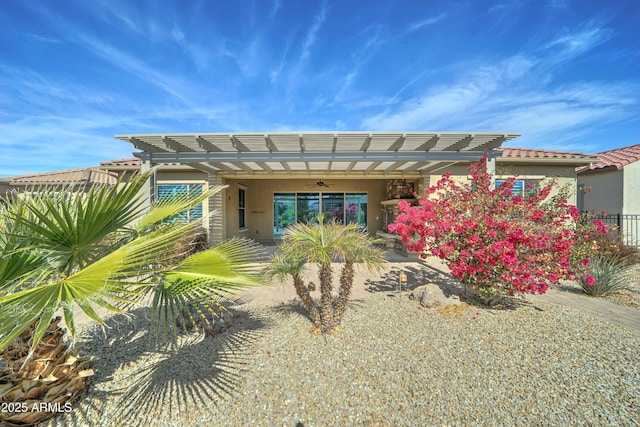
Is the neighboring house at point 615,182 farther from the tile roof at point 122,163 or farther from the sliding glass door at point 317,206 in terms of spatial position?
the tile roof at point 122,163

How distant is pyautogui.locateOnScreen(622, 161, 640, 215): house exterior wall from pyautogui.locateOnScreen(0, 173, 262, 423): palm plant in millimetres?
15202

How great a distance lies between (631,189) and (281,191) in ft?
48.4

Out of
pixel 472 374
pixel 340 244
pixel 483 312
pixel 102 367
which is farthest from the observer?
pixel 483 312

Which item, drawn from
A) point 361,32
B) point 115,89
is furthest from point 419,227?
point 115,89

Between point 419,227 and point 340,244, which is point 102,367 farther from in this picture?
point 419,227

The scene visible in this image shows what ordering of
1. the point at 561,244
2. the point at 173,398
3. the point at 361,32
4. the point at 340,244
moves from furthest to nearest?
1. the point at 361,32
2. the point at 561,244
3. the point at 340,244
4. the point at 173,398

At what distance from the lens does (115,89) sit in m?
9.77

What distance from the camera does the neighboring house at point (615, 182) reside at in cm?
1061

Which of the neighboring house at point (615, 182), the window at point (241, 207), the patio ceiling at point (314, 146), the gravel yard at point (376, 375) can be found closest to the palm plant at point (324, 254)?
the gravel yard at point (376, 375)

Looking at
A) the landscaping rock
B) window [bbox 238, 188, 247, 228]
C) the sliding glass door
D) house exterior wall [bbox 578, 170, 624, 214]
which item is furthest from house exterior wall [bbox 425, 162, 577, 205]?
window [bbox 238, 188, 247, 228]

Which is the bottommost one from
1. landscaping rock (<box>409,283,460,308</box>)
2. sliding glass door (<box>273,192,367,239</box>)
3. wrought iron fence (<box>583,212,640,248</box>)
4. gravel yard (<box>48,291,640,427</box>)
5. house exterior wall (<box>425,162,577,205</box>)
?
gravel yard (<box>48,291,640,427</box>)

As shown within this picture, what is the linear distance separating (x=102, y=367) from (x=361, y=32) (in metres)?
10.9

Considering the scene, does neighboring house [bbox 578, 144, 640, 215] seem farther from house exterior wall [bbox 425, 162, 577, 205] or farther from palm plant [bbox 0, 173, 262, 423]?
palm plant [bbox 0, 173, 262, 423]

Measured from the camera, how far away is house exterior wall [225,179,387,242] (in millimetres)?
13500
